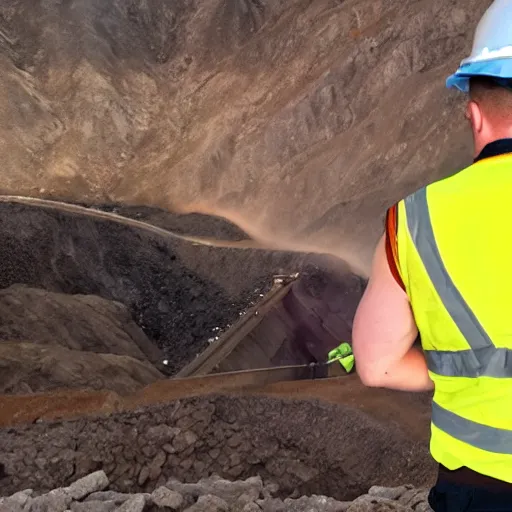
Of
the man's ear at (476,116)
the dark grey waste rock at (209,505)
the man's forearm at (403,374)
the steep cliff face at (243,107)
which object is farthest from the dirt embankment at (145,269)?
the man's ear at (476,116)

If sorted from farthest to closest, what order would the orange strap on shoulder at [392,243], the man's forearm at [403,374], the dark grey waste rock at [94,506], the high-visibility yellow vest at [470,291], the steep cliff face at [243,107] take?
1. the steep cliff face at [243,107]
2. the dark grey waste rock at [94,506]
3. the man's forearm at [403,374]
4. the orange strap on shoulder at [392,243]
5. the high-visibility yellow vest at [470,291]

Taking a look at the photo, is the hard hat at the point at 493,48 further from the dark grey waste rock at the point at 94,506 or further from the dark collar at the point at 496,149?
the dark grey waste rock at the point at 94,506

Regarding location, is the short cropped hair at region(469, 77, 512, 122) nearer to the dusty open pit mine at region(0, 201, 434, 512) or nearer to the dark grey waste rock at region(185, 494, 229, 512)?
the dusty open pit mine at region(0, 201, 434, 512)

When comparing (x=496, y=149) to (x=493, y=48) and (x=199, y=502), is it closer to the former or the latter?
(x=493, y=48)

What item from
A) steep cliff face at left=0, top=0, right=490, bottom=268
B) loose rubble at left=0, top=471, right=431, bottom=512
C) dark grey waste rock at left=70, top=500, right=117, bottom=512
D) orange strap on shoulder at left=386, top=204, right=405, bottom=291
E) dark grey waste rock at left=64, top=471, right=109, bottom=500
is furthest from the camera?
steep cliff face at left=0, top=0, right=490, bottom=268

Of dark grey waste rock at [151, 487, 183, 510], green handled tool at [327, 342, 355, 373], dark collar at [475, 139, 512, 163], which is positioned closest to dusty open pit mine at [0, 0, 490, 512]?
dark grey waste rock at [151, 487, 183, 510]

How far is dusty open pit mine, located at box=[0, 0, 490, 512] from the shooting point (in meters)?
5.61

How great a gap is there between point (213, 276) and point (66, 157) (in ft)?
21.3

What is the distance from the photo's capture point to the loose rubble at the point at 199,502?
3992 millimetres

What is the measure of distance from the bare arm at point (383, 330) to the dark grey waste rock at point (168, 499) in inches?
114

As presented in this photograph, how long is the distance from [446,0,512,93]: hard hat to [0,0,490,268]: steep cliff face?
9486 mm

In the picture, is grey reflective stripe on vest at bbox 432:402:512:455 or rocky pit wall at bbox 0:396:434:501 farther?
rocky pit wall at bbox 0:396:434:501

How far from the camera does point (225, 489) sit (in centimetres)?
461

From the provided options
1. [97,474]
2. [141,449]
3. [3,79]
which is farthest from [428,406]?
[3,79]
